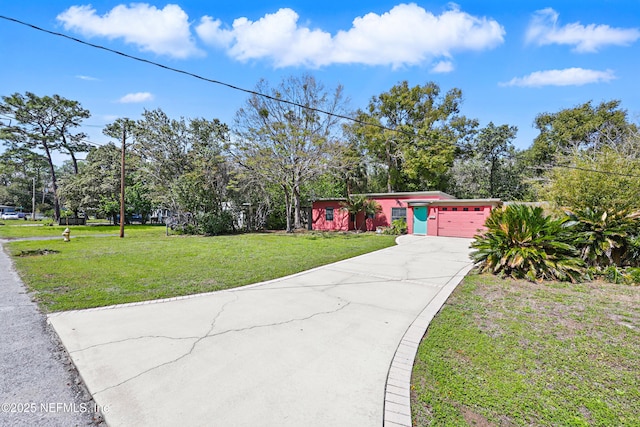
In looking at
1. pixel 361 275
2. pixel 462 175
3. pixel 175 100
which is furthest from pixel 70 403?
pixel 462 175

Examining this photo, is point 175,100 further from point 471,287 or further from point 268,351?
point 471,287

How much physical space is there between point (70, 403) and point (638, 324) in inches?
248

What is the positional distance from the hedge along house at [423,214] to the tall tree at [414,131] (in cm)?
480

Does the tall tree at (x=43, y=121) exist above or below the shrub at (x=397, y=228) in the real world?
above

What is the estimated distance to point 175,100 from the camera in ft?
27.1

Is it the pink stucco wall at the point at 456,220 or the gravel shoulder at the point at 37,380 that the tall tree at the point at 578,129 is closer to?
the pink stucco wall at the point at 456,220

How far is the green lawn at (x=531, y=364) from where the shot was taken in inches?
82.1

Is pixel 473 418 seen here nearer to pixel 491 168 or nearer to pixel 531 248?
pixel 531 248

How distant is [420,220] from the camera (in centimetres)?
1723

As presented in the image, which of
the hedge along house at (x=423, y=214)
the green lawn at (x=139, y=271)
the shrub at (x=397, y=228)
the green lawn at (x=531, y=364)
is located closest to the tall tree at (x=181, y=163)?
the green lawn at (x=139, y=271)

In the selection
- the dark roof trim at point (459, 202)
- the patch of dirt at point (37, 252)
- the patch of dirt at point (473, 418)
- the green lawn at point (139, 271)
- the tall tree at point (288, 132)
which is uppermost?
the tall tree at point (288, 132)

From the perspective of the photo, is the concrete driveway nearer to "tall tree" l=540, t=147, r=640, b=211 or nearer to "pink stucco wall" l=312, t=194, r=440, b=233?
"tall tree" l=540, t=147, r=640, b=211

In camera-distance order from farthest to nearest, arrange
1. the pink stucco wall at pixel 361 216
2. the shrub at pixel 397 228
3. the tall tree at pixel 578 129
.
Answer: the tall tree at pixel 578 129 < the pink stucco wall at pixel 361 216 < the shrub at pixel 397 228

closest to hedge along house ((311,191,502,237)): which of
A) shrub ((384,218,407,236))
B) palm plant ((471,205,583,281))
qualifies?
shrub ((384,218,407,236))
